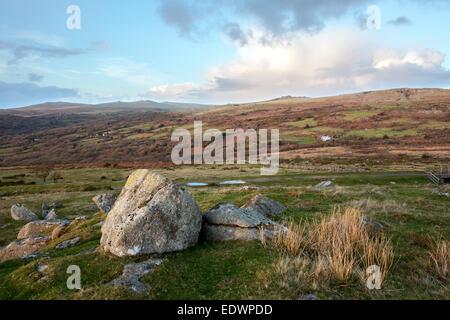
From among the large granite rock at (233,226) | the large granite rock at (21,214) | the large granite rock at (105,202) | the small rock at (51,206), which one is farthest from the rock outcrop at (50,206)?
the large granite rock at (233,226)

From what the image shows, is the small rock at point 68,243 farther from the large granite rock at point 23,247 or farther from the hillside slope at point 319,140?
the hillside slope at point 319,140

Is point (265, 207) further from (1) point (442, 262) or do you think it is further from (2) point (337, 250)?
(1) point (442, 262)

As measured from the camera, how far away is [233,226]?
12.7 meters

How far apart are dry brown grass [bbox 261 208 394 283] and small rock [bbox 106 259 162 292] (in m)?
4.50

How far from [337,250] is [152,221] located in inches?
288

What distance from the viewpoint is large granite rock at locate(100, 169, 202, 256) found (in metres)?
10.6

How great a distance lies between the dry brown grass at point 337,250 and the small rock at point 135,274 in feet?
14.8

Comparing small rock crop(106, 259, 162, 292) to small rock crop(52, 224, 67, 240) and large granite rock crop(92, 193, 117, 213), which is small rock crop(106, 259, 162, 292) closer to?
small rock crop(52, 224, 67, 240)

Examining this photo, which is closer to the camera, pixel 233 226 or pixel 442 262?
pixel 442 262

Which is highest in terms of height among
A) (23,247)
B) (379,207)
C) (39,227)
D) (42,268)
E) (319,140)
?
(319,140)

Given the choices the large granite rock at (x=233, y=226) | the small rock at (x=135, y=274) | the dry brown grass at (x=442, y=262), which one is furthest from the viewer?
the large granite rock at (x=233, y=226)

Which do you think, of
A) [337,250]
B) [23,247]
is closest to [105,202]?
[23,247]

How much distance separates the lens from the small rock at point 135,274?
7951 millimetres
